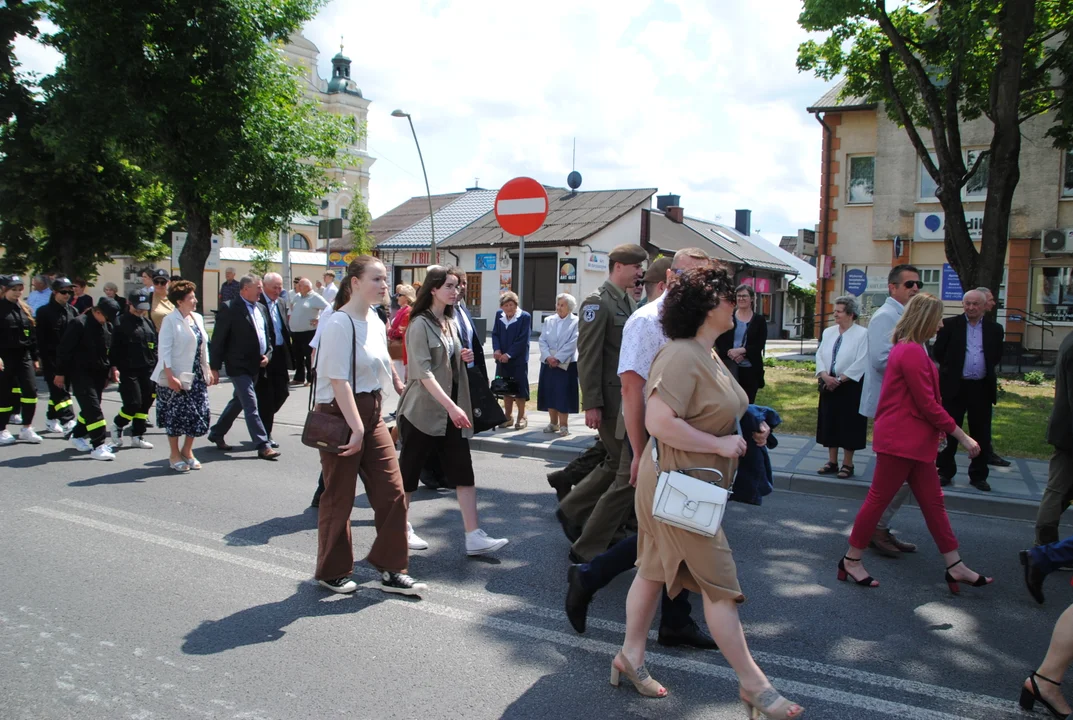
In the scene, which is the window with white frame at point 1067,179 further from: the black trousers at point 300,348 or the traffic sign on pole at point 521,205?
the black trousers at point 300,348

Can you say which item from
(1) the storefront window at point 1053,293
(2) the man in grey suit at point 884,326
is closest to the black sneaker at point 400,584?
(2) the man in grey suit at point 884,326

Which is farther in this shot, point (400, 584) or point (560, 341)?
point (560, 341)

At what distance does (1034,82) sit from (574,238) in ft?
72.5

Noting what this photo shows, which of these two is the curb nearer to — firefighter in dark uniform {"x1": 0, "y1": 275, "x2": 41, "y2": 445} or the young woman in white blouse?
the young woman in white blouse

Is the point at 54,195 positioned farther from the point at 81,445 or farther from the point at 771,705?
the point at 771,705

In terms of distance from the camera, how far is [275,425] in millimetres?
11070

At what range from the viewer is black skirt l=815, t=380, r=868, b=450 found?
25.3 ft

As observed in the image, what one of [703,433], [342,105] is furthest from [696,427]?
[342,105]

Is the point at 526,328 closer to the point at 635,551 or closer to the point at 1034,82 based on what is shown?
the point at 635,551

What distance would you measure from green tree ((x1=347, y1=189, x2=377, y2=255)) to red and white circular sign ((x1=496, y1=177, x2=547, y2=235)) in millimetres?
34827

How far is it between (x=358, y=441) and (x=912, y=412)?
326cm

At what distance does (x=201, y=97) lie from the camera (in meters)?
18.0

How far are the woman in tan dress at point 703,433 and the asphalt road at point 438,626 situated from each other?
1.24 feet

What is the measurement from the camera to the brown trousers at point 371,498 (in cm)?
464
